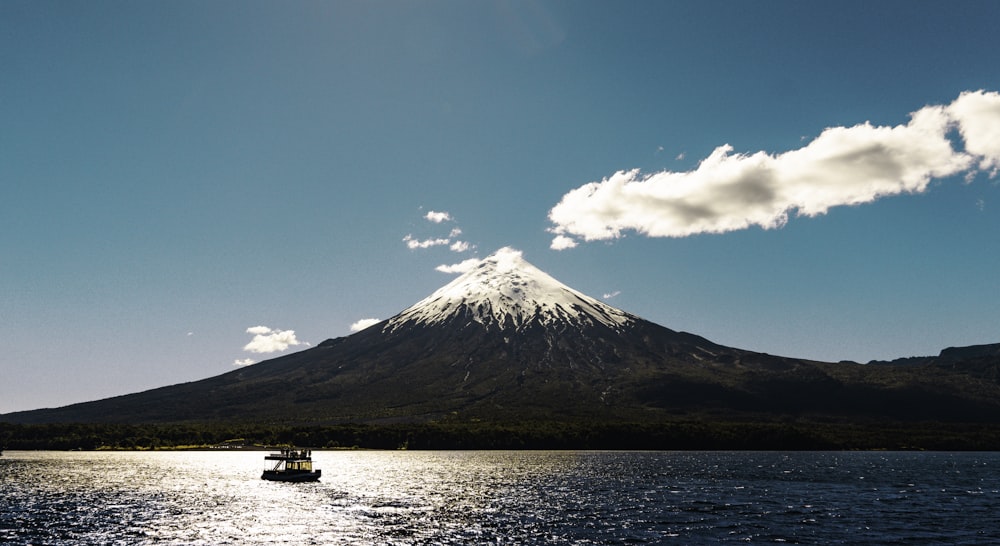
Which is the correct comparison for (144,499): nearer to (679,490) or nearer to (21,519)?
(21,519)

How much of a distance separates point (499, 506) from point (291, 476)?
161ft

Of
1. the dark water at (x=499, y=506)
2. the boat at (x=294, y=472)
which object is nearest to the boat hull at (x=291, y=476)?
the boat at (x=294, y=472)

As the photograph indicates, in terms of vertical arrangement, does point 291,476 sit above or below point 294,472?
below

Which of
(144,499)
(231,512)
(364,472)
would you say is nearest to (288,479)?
(364,472)

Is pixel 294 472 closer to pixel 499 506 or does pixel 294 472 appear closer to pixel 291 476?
pixel 291 476

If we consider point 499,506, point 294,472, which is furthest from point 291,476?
point 499,506

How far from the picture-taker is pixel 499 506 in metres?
83.2

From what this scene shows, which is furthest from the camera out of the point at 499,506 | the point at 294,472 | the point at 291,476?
the point at 294,472

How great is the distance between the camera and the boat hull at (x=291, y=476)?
117 meters

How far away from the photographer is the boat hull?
116625 mm

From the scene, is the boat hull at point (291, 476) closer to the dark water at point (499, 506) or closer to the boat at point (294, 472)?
the boat at point (294, 472)

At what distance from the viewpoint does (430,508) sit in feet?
268

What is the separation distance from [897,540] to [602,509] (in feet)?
98.9

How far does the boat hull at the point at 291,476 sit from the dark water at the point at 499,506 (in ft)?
9.71
